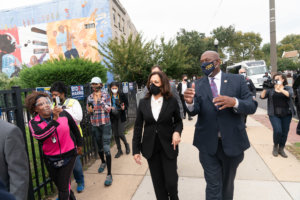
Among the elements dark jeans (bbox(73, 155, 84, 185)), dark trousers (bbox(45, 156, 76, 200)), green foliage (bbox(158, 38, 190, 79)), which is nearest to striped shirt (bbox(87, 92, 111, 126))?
dark jeans (bbox(73, 155, 84, 185))

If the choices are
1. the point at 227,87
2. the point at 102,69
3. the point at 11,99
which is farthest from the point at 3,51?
the point at 227,87

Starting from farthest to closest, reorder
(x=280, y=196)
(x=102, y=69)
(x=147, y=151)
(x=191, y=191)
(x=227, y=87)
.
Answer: (x=102, y=69), (x=191, y=191), (x=280, y=196), (x=147, y=151), (x=227, y=87)

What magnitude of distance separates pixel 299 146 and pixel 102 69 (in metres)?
6.39

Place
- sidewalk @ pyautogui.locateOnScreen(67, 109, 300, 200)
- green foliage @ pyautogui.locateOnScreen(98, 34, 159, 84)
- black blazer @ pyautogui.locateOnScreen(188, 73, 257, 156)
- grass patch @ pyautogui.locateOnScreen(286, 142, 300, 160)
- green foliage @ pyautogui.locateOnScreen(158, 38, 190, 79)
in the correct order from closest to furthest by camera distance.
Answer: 1. black blazer @ pyautogui.locateOnScreen(188, 73, 257, 156)
2. sidewalk @ pyautogui.locateOnScreen(67, 109, 300, 200)
3. grass patch @ pyautogui.locateOnScreen(286, 142, 300, 160)
4. green foliage @ pyautogui.locateOnScreen(98, 34, 159, 84)
5. green foliage @ pyautogui.locateOnScreen(158, 38, 190, 79)

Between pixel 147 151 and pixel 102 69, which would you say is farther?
pixel 102 69

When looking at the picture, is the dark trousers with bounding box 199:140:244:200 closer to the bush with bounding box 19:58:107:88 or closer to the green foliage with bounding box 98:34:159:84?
the bush with bounding box 19:58:107:88

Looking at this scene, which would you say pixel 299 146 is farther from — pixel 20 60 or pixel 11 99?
pixel 20 60

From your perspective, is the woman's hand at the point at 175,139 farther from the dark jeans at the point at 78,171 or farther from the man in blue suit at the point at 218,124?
the dark jeans at the point at 78,171

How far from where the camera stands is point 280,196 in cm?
306

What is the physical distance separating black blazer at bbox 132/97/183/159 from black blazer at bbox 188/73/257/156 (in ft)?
1.02

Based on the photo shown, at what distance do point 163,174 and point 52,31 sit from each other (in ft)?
90.7

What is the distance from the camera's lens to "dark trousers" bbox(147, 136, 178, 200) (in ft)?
8.23

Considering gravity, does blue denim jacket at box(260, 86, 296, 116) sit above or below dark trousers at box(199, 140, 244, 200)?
above

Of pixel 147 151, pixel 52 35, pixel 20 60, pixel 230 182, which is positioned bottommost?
pixel 230 182
